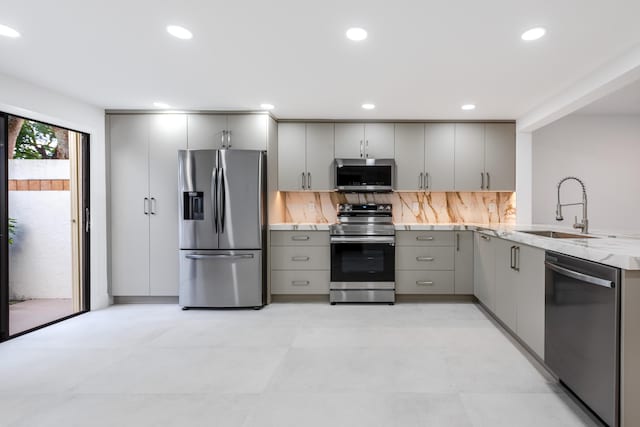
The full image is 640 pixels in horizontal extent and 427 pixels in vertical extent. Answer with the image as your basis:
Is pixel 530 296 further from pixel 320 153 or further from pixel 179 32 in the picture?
pixel 179 32

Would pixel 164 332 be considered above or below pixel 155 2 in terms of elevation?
below

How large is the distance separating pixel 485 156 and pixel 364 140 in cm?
148

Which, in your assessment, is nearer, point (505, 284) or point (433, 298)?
point (505, 284)

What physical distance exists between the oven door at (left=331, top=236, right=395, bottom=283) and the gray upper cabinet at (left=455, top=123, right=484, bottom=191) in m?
1.25

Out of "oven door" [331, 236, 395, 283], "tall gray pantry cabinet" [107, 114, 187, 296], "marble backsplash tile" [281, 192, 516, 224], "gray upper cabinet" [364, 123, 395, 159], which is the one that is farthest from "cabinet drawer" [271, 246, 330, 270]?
"gray upper cabinet" [364, 123, 395, 159]

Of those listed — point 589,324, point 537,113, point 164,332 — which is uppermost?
point 537,113

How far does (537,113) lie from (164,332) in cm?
431

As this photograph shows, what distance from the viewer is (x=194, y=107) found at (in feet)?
12.3

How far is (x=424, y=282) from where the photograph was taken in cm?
396

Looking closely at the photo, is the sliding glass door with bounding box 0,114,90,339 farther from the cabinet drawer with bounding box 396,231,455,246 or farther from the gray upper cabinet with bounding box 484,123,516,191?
the gray upper cabinet with bounding box 484,123,516,191

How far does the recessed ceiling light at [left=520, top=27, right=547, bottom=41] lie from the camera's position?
6.81 ft

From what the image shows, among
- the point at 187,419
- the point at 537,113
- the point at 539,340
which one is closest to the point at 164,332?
the point at 187,419

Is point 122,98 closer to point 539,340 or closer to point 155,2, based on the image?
point 155,2

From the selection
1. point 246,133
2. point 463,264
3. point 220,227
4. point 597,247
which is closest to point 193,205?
point 220,227
